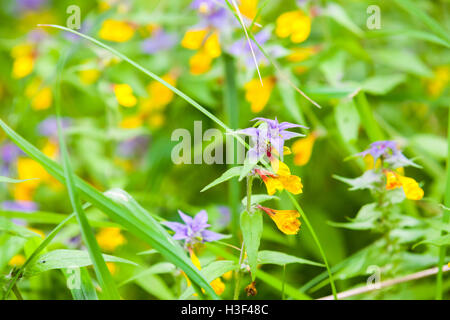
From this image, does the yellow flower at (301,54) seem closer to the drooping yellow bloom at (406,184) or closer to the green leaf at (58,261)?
the drooping yellow bloom at (406,184)

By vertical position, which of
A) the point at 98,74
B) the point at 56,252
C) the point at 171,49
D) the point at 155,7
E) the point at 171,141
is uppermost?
the point at 155,7

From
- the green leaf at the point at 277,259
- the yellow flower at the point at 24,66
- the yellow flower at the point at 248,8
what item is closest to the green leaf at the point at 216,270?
the green leaf at the point at 277,259

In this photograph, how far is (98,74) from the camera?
4.04 ft

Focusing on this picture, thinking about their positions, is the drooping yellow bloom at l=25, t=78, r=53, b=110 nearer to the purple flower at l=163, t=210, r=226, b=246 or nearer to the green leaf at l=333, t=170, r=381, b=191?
the purple flower at l=163, t=210, r=226, b=246

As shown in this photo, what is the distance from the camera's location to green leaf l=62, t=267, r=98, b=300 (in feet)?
2.13

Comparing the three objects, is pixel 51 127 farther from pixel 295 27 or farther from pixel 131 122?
pixel 295 27

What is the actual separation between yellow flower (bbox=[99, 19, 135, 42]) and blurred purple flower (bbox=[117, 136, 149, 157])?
44 centimetres

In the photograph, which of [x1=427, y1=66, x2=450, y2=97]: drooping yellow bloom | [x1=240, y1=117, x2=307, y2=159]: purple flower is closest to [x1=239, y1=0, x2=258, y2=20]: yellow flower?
[x1=427, y1=66, x2=450, y2=97]: drooping yellow bloom

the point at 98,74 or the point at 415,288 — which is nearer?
the point at 415,288

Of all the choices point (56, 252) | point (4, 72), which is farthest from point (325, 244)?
point (4, 72)

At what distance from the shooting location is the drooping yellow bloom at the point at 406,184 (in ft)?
2.10
